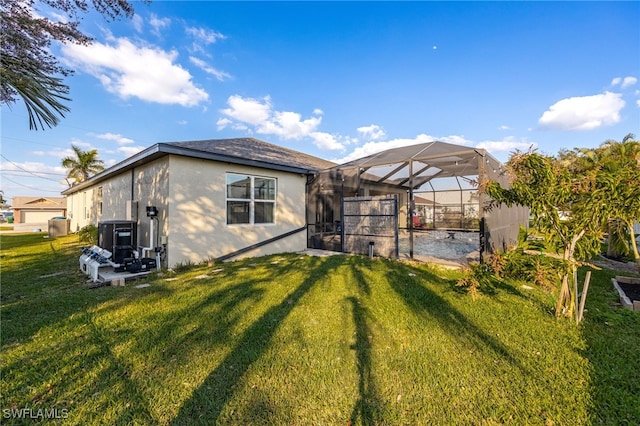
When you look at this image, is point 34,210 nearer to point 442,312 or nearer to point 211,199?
point 211,199

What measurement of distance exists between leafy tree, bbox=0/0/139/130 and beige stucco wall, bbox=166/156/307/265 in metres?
3.13

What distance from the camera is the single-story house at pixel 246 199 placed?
20.7 feet

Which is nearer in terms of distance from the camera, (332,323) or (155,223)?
(332,323)

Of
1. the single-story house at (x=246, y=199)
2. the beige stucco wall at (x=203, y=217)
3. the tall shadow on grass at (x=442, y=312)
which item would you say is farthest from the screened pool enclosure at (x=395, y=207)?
the beige stucco wall at (x=203, y=217)

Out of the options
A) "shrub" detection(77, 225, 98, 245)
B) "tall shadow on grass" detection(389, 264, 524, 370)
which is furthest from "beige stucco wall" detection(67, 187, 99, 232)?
"tall shadow on grass" detection(389, 264, 524, 370)

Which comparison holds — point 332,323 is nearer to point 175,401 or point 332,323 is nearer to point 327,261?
point 175,401

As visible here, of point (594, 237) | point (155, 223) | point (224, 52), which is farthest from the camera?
point (224, 52)

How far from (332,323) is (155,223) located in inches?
228

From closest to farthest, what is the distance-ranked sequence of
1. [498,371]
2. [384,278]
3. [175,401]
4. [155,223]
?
[175,401] < [498,371] < [384,278] < [155,223]

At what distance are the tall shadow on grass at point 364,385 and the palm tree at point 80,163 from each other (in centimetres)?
3114

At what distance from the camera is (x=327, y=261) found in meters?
6.75

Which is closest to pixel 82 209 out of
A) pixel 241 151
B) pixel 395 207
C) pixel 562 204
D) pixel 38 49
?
pixel 241 151

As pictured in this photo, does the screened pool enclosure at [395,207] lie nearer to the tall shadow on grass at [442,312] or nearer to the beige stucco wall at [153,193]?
the tall shadow on grass at [442,312]

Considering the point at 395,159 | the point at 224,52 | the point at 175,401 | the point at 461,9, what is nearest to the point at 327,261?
the point at 395,159
